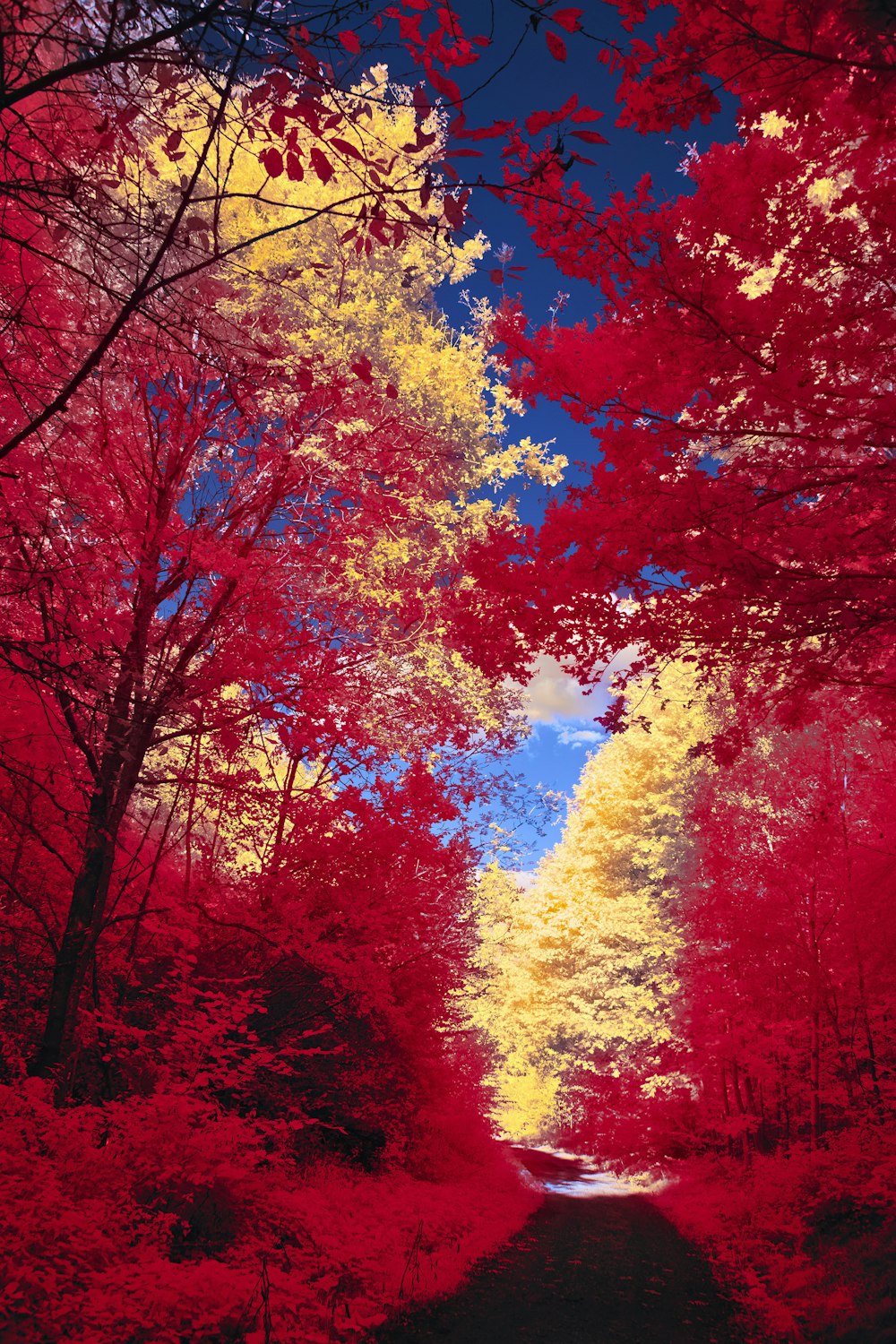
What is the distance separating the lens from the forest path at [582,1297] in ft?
21.3

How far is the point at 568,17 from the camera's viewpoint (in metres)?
2.52

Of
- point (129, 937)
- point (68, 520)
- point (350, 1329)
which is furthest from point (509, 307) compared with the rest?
point (350, 1329)

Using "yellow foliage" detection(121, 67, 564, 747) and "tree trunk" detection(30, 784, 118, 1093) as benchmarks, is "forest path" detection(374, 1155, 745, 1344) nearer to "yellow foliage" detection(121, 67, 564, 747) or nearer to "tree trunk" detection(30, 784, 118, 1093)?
"tree trunk" detection(30, 784, 118, 1093)

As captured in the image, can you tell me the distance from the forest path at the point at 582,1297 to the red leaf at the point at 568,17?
790 cm

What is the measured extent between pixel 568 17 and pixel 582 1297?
10231 mm

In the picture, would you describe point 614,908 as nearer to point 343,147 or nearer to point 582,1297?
point 582,1297

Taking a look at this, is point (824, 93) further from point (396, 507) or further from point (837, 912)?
point (837, 912)

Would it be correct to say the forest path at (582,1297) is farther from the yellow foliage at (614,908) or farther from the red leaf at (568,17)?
the red leaf at (568,17)

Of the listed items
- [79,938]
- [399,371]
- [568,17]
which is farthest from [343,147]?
[399,371]

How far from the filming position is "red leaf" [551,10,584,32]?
2.50 meters

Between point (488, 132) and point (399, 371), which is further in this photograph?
point (399, 371)

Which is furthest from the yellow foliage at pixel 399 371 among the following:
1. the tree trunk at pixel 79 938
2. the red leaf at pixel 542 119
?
the red leaf at pixel 542 119

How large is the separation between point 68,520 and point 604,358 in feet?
16.3

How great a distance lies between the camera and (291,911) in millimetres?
8203
